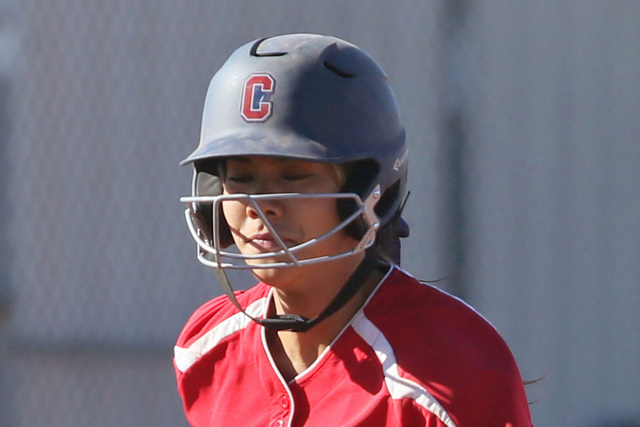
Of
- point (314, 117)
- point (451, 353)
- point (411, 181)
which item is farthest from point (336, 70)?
point (411, 181)

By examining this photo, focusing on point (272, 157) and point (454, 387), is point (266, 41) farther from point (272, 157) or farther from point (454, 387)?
point (454, 387)

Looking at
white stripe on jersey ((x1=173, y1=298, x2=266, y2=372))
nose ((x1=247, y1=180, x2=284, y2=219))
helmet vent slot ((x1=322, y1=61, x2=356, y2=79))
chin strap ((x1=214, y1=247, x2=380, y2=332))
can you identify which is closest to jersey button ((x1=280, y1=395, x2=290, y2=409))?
chin strap ((x1=214, y1=247, x2=380, y2=332))

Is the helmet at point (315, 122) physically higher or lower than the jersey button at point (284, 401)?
higher

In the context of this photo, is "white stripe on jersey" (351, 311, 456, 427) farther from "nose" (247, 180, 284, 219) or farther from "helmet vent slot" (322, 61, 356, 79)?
"helmet vent slot" (322, 61, 356, 79)

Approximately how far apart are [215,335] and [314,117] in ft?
1.84

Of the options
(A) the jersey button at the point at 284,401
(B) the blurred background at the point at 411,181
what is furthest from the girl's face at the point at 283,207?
(B) the blurred background at the point at 411,181

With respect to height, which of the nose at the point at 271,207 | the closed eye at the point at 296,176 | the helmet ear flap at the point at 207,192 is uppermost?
the closed eye at the point at 296,176

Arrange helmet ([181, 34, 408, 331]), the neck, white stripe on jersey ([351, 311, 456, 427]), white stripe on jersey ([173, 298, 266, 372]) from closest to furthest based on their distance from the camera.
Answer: white stripe on jersey ([351, 311, 456, 427]) → helmet ([181, 34, 408, 331]) → the neck → white stripe on jersey ([173, 298, 266, 372])

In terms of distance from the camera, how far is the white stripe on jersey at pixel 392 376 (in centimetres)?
162

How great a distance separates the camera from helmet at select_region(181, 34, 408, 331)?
5.69 feet

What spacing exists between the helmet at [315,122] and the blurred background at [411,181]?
156cm

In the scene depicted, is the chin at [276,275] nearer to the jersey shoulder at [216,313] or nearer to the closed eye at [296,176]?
the closed eye at [296,176]

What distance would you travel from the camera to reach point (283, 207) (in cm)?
171

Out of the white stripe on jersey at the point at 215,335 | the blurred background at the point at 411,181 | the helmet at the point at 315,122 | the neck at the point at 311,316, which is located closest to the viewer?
the helmet at the point at 315,122
